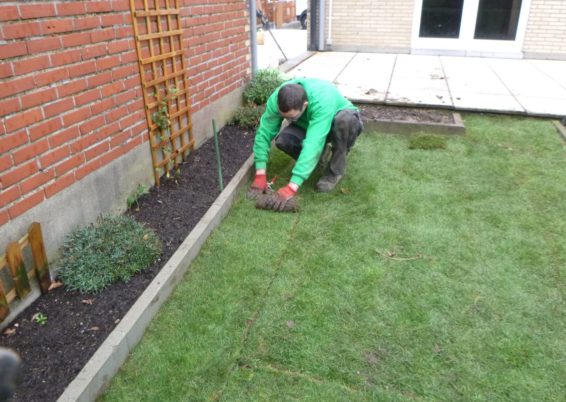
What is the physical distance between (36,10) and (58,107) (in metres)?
0.53

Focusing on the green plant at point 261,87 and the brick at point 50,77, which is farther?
the green plant at point 261,87

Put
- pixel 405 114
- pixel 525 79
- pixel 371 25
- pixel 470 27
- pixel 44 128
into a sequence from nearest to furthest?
Result: pixel 44 128, pixel 405 114, pixel 525 79, pixel 470 27, pixel 371 25

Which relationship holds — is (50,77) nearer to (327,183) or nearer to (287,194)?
(287,194)

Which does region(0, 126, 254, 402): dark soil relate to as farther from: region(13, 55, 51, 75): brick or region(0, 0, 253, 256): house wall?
region(13, 55, 51, 75): brick

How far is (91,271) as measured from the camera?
2.71 meters

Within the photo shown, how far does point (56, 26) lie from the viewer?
2.61 meters

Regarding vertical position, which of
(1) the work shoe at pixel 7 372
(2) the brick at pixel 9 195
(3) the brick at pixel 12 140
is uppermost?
(1) the work shoe at pixel 7 372

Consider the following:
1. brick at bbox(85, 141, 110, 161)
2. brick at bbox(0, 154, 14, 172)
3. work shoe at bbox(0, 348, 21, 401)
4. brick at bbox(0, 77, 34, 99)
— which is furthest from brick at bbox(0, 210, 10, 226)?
work shoe at bbox(0, 348, 21, 401)

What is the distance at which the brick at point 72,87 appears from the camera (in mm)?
2689

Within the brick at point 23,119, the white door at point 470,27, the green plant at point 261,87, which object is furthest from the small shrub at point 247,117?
the white door at point 470,27

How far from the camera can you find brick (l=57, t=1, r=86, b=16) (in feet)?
8.63

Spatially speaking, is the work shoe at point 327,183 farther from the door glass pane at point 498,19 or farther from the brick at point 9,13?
the door glass pane at point 498,19

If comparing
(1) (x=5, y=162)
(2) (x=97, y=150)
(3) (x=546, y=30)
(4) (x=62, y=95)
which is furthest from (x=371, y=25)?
(1) (x=5, y=162)

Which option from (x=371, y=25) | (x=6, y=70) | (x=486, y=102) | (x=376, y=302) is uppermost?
(x=6, y=70)
